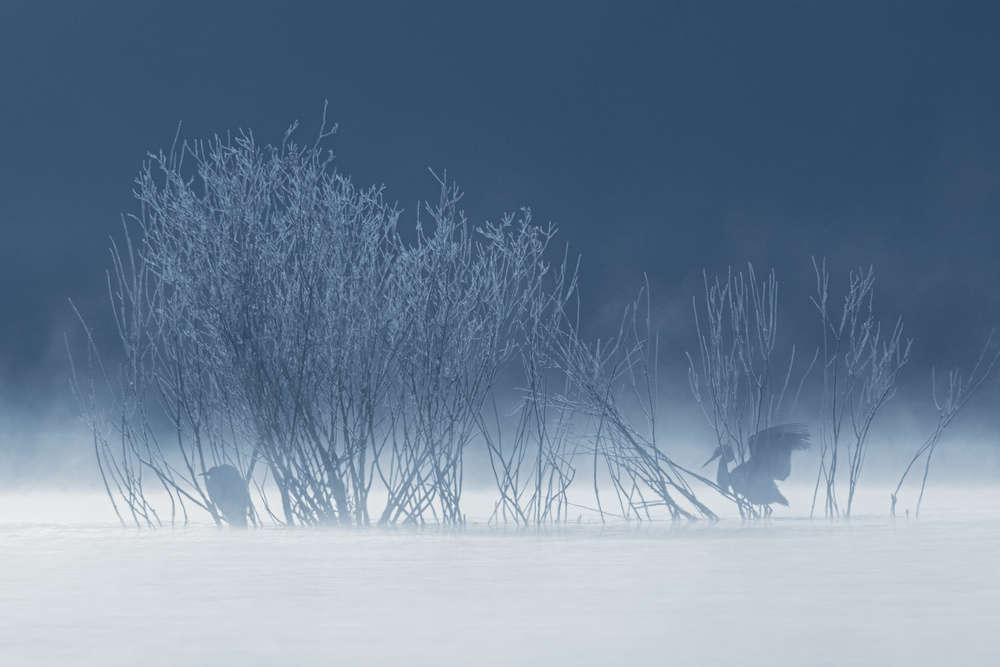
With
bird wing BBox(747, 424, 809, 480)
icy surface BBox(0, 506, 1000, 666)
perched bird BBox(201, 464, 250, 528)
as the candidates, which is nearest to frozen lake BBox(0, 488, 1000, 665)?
icy surface BBox(0, 506, 1000, 666)

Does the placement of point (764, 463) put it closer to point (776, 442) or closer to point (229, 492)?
point (776, 442)

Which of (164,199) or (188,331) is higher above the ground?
(164,199)

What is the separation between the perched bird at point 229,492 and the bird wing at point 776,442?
104 inches

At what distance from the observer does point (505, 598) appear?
4.89 metres

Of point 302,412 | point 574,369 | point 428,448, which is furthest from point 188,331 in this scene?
point 574,369

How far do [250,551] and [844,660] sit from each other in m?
3.46

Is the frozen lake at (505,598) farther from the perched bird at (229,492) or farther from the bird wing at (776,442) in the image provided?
the bird wing at (776,442)

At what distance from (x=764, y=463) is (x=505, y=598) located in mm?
3438

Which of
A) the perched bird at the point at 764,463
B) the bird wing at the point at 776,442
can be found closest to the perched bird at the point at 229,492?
the perched bird at the point at 764,463

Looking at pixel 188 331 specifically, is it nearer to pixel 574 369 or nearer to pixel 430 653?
pixel 574 369

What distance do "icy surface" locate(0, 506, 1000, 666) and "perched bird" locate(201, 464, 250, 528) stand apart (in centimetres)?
35

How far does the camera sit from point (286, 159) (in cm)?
775

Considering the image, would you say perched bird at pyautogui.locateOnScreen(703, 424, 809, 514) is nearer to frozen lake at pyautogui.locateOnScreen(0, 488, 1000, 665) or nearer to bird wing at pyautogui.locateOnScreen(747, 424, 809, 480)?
bird wing at pyautogui.locateOnScreen(747, 424, 809, 480)

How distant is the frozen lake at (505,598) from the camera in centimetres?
389
